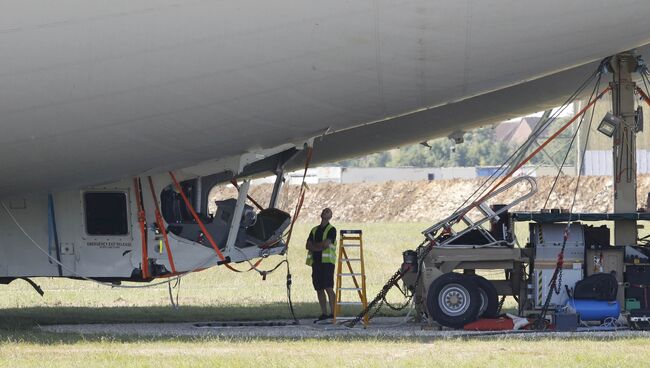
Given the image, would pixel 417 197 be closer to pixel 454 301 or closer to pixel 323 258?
pixel 323 258

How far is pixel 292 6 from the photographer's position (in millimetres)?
13836

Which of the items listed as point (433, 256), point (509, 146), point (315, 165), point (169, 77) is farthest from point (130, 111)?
point (509, 146)

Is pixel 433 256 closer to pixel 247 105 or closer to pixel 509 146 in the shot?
pixel 247 105

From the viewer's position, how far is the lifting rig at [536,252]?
16641 millimetres

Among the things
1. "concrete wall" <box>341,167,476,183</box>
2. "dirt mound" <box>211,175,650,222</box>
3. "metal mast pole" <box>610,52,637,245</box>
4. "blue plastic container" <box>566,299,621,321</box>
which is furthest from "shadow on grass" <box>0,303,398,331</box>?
"concrete wall" <box>341,167,476,183</box>

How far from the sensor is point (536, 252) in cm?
1694

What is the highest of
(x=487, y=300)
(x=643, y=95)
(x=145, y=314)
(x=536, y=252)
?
(x=643, y=95)

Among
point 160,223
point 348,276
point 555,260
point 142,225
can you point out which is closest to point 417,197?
point 348,276

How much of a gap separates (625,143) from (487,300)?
120 inches

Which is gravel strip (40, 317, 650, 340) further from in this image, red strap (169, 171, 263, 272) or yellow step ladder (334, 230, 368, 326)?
red strap (169, 171, 263, 272)

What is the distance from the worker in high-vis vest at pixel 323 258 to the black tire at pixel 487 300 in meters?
2.74

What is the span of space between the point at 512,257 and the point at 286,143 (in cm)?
348

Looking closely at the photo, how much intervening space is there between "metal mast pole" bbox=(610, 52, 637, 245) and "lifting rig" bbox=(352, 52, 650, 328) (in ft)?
0.05

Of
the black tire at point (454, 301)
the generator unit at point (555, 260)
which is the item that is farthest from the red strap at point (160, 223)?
the generator unit at point (555, 260)
